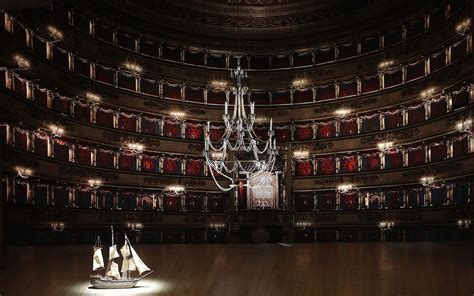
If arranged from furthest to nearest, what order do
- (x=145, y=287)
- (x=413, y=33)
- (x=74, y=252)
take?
(x=413, y=33)
(x=74, y=252)
(x=145, y=287)

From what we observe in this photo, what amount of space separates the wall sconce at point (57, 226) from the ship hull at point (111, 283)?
82.5ft

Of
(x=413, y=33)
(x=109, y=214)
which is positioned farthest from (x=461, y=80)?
(x=109, y=214)

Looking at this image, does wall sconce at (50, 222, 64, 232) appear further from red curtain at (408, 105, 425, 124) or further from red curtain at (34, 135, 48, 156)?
red curtain at (408, 105, 425, 124)

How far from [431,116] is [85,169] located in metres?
24.1

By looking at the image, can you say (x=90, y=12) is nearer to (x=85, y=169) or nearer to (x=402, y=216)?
(x=85, y=169)

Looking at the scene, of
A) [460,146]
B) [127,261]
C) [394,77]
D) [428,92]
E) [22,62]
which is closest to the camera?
[127,261]

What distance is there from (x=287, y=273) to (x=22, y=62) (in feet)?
92.5

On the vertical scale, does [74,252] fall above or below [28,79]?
below

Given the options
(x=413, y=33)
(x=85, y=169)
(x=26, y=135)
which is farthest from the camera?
(x=413, y=33)

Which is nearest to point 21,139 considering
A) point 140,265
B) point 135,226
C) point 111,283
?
point 135,226

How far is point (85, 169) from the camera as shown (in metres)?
45.5

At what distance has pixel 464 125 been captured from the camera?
136ft

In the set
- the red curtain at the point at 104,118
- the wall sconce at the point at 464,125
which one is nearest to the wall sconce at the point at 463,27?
the wall sconce at the point at 464,125

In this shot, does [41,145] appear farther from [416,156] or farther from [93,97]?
[416,156]
